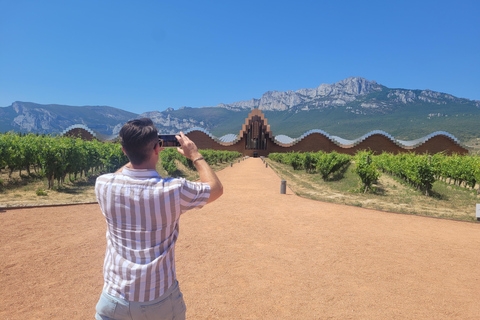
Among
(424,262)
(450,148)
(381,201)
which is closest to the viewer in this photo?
(424,262)

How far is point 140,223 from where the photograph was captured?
4.56ft

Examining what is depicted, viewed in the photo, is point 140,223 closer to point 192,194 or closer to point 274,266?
point 192,194

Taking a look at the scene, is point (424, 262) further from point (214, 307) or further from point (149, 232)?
point (149, 232)

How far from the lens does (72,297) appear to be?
12.1 feet

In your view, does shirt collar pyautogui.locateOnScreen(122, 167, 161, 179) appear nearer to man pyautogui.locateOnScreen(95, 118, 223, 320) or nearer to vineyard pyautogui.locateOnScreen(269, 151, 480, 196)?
man pyautogui.locateOnScreen(95, 118, 223, 320)

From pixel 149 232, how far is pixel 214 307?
2612mm

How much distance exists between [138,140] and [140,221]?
41cm

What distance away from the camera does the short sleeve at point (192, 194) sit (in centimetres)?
142

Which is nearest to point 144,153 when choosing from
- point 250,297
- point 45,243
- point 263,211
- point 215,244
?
point 250,297

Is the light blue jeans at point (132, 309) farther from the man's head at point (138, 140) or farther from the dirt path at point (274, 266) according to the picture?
the dirt path at point (274, 266)

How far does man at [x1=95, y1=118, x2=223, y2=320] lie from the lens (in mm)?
1377

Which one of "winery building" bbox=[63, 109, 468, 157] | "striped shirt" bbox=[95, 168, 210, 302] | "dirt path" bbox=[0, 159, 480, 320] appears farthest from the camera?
"winery building" bbox=[63, 109, 468, 157]

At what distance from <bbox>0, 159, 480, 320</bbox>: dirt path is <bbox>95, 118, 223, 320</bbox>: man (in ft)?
7.23

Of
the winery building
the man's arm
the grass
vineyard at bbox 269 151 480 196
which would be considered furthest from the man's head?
the winery building
